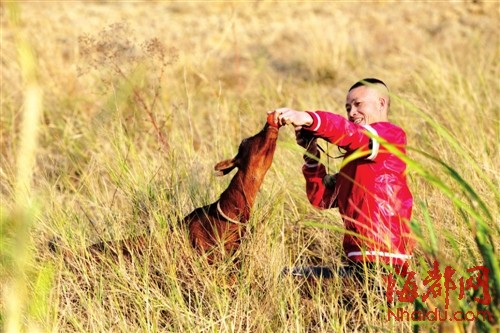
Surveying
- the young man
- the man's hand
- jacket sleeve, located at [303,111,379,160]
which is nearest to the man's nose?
the young man

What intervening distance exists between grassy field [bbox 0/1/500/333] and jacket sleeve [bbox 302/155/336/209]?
9 centimetres

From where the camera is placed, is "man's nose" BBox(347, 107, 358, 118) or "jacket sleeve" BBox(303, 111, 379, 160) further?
"man's nose" BBox(347, 107, 358, 118)

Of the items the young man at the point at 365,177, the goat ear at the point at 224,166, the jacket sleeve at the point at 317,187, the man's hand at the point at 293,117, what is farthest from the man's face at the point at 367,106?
the goat ear at the point at 224,166

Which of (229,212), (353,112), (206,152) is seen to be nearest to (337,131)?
(353,112)

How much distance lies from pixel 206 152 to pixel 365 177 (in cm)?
135

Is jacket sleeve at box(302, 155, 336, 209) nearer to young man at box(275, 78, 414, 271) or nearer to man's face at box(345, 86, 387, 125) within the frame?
young man at box(275, 78, 414, 271)

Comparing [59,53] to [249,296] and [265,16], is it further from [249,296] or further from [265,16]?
[249,296]

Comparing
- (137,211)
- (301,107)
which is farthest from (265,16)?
(137,211)

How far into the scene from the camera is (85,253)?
2664mm

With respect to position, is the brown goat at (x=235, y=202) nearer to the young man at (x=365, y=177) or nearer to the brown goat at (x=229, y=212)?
the brown goat at (x=229, y=212)

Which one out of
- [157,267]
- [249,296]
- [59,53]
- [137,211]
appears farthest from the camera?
[59,53]

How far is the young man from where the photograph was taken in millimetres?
2322

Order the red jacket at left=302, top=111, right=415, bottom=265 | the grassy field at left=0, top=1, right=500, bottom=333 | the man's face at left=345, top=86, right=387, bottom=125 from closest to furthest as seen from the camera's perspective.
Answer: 1. the grassy field at left=0, top=1, right=500, bottom=333
2. the red jacket at left=302, top=111, right=415, bottom=265
3. the man's face at left=345, top=86, right=387, bottom=125

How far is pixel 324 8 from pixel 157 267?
641 cm
